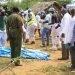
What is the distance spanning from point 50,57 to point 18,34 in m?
2.98

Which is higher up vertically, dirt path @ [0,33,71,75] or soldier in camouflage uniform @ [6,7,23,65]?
soldier in camouflage uniform @ [6,7,23,65]

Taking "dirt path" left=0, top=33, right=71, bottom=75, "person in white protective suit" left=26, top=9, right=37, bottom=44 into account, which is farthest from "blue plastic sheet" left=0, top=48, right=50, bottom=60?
"person in white protective suit" left=26, top=9, right=37, bottom=44

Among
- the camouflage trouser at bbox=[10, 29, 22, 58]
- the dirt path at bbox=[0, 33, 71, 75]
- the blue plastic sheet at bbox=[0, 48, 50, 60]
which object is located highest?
the camouflage trouser at bbox=[10, 29, 22, 58]

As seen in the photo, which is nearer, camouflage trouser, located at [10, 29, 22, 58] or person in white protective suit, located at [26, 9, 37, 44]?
camouflage trouser, located at [10, 29, 22, 58]

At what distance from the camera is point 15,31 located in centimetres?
1094

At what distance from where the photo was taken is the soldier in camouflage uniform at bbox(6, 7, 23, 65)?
1089cm

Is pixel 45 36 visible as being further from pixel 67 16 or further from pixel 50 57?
pixel 67 16

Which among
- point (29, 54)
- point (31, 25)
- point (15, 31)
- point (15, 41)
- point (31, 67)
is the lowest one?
point (31, 67)

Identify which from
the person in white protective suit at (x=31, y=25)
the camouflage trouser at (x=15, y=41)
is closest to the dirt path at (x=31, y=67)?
the camouflage trouser at (x=15, y=41)

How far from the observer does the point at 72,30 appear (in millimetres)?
10117

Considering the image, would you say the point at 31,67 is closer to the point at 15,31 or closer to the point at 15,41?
the point at 15,41

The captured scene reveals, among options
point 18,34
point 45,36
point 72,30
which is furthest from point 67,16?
point 45,36

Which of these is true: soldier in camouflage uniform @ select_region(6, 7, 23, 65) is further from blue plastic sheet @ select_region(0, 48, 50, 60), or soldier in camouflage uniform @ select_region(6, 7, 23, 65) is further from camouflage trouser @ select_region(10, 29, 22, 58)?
blue plastic sheet @ select_region(0, 48, 50, 60)

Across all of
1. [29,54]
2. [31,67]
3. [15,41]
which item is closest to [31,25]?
[29,54]
